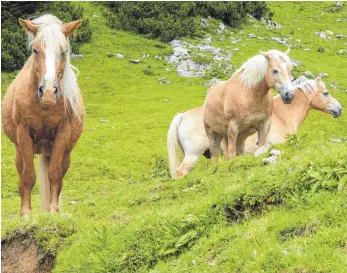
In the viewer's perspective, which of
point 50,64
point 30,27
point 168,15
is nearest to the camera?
point 50,64

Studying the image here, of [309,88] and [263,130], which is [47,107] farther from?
[309,88]

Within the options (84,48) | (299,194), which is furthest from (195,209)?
(84,48)

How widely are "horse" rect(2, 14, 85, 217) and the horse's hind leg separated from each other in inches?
224

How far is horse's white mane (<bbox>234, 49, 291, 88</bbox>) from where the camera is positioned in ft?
46.0

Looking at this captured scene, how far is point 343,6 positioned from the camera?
5438 cm

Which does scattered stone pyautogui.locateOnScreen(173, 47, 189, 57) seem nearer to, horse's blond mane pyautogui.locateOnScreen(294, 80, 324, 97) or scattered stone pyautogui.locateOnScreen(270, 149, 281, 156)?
horse's blond mane pyautogui.locateOnScreen(294, 80, 324, 97)

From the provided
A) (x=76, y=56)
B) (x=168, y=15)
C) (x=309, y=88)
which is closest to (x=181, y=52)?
(x=168, y=15)

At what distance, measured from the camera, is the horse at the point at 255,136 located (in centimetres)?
1706

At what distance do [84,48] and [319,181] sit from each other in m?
33.2

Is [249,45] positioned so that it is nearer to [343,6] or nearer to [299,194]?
[343,6]

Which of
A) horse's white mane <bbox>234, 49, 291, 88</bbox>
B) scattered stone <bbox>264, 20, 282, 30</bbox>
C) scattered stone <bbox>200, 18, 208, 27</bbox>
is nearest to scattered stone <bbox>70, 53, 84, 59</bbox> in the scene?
scattered stone <bbox>200, 18, 208, 27</bbox>

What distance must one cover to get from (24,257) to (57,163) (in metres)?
2.39

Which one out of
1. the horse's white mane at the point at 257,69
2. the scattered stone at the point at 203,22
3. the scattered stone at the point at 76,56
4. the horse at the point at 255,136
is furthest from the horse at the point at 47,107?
the scattered stone at the point at 203,22

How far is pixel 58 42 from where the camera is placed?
10.1 meters
